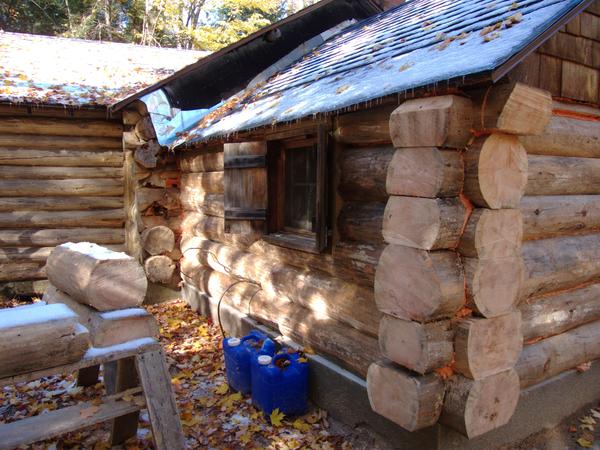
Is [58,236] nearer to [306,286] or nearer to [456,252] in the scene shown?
[306,286]

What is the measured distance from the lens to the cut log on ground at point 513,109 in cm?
289

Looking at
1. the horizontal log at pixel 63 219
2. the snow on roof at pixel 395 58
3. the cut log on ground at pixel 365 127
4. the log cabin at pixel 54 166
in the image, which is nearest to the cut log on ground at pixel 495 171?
the snow on roof at pixel 395 58

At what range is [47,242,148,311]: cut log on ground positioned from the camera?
326 cm

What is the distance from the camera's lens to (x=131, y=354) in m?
3.21

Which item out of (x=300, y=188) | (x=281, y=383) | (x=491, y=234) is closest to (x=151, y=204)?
(x=300, y=188)

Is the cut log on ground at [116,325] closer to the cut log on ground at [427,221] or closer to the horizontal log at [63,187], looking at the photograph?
the cut log on ground at [427,221]

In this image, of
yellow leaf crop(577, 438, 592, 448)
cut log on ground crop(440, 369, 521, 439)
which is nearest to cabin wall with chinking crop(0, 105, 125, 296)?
cut log on ground crop(440, 369, 521, 439)

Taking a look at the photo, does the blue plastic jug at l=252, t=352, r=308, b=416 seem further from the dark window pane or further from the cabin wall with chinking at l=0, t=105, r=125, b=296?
the cabin wall with chinking at l=0, t=105, r=125, b=296

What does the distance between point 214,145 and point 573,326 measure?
4.80 m

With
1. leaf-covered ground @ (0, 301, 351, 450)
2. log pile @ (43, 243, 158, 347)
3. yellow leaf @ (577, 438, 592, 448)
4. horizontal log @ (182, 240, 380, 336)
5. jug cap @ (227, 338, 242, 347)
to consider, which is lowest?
leaf-covered ground @ (0, 301, 351, 450)

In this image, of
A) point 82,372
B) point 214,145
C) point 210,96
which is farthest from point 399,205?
point 210,96

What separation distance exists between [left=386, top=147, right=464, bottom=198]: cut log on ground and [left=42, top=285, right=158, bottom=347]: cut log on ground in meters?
1.97

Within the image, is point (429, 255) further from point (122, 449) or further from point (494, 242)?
point (122, 449)

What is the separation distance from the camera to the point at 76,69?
8.38m
